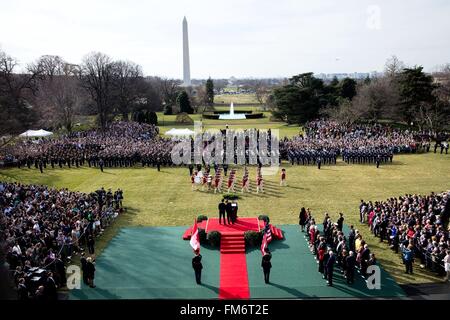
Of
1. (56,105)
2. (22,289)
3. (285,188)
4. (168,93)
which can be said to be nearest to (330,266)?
(22,289)

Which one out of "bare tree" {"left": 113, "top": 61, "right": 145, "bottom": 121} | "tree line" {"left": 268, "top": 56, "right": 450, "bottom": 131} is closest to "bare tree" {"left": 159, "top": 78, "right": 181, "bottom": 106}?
"bare tree" {"left": 113, "top": 61, "right": 145, "bottom": 121}

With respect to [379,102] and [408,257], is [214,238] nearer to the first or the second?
[408,257]

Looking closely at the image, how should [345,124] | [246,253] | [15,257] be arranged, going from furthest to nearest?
[345,124]
[246,253]
[15,257]

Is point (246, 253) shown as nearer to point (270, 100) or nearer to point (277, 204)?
point (277, 204)

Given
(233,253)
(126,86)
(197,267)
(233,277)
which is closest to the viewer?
(197,267)

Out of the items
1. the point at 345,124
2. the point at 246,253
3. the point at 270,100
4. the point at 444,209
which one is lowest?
the point at 246,253

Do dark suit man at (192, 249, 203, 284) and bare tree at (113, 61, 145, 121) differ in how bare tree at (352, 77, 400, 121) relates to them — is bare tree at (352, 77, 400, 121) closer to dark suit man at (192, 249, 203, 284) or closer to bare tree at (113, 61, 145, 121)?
bare tree at (113, 61, 145, 121)

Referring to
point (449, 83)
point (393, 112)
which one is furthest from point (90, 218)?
point (449, 83)
